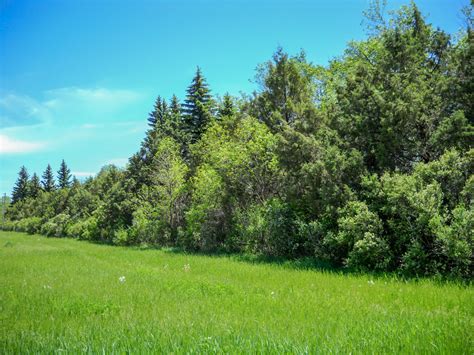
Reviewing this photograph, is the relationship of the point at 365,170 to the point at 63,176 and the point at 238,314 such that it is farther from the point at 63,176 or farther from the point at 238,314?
the point at 63,176

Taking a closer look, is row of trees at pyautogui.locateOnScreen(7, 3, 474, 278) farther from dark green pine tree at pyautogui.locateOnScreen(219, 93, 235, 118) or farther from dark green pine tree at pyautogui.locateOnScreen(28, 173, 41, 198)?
dark green pine tree at pyautogui.locateOnScreen(28, 173, 41, 198)

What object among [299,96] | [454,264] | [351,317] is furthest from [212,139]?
[351,317]

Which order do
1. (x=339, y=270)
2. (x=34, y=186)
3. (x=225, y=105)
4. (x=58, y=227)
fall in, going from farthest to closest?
1. (x=34, y=186)
2. (x=58, y=227)
3. (x=225, y=105)
4. (x=339, y=270)

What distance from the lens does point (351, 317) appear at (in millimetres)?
5746

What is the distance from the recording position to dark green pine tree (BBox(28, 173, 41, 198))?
9669 centimetres

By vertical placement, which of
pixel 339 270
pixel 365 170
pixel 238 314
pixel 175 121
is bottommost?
pixel 339 270

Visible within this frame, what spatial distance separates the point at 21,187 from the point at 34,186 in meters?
6.38

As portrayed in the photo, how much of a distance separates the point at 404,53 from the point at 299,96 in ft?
22.2

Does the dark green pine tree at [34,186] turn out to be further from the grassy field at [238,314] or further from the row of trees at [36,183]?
the grassy field at [238,314]

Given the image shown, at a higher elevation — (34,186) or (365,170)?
(34,186)

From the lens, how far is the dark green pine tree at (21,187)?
9975cm

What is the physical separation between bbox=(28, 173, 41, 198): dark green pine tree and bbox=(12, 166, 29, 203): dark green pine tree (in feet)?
8.15

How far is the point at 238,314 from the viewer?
627 cm

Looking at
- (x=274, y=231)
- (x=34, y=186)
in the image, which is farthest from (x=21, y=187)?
(x=274, y=231)
